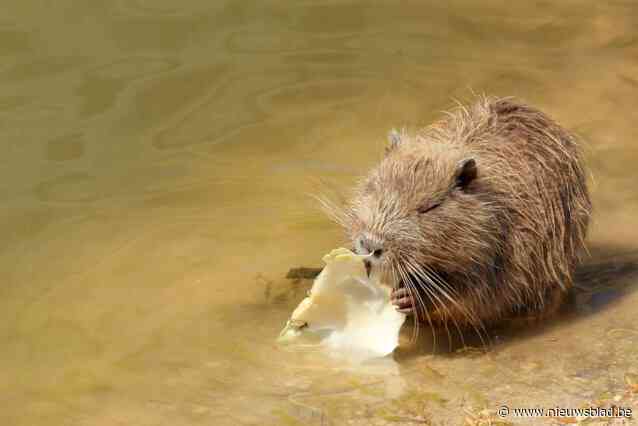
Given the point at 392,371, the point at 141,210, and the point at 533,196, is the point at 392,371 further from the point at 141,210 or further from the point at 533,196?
the point at 141,210

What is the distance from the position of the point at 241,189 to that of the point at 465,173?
6.39 ft

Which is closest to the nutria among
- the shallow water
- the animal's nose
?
the animal's nose

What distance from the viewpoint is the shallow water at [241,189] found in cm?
440

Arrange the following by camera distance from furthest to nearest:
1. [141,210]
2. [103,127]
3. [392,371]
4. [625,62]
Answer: [625,62] < [103,127] < [141,210] < [392,371]

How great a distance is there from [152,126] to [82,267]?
64.9 inches

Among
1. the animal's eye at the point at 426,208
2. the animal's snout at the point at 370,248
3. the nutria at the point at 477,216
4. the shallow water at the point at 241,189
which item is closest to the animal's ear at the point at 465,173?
the nutria at the point at 477,216

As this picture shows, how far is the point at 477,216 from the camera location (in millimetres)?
4719

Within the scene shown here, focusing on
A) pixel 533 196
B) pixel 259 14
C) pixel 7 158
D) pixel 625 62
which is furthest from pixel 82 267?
pixel 625 62

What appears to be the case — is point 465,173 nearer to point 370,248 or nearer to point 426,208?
point 426,208

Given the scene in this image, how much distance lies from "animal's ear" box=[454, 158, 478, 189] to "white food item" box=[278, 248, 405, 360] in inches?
22.1

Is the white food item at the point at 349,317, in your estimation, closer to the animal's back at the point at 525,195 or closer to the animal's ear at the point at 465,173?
the animal's back at the point at 525,195

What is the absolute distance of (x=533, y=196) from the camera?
502 cm

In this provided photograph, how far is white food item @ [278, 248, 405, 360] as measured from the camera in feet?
15.3

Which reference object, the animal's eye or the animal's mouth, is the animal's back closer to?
the animal's mouth
